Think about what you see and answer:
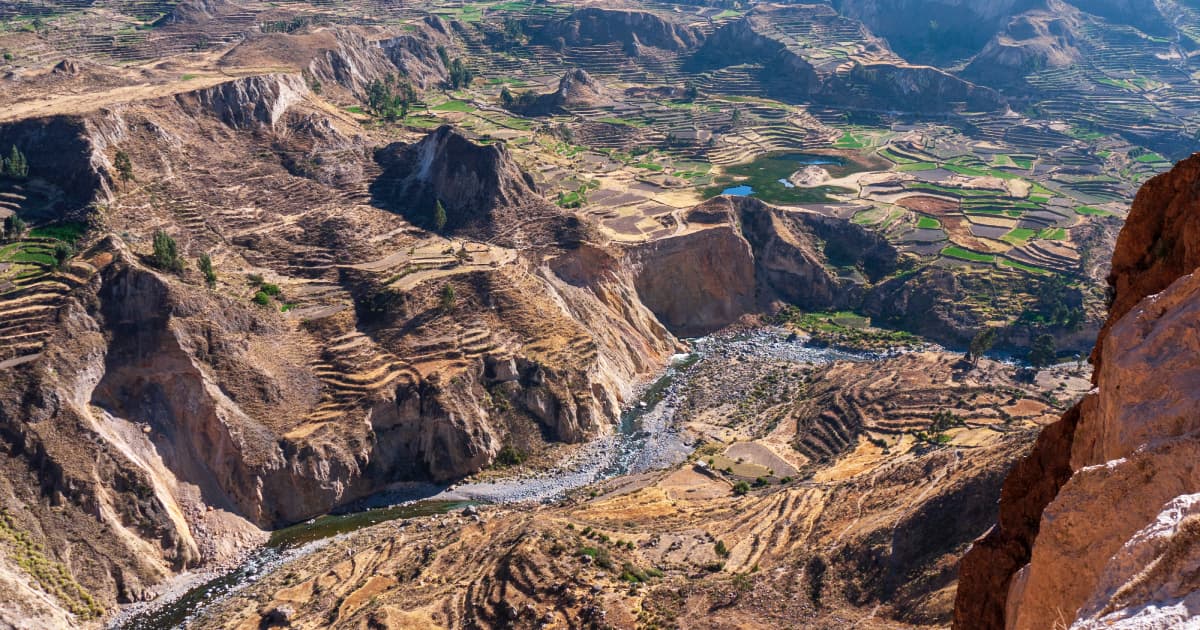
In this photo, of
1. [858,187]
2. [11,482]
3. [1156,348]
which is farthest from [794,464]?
[858,187]

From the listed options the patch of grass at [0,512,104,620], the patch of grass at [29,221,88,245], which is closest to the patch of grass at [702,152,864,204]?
the patch of grass at [29,221,88,245]

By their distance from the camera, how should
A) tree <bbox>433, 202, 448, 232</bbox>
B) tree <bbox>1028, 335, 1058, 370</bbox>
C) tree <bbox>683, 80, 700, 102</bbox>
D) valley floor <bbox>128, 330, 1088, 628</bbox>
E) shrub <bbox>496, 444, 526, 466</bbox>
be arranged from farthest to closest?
tree <bbox>683, 80, 700, 102</bbox> → tree <bbox>433, 202, 448, 232</bbox> → tree <bbox>1028, 335, 1058, 370</bbox> → shrub <bbox>496, 444, 526, 466</bbox> → valley floor <bbox>128, 330, 1088, 628</bbox>

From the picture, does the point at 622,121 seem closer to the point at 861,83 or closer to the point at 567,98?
the point at 567,98

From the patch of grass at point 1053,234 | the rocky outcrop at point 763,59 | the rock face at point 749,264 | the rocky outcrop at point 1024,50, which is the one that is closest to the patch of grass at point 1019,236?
the patch of grass at point 1053,234

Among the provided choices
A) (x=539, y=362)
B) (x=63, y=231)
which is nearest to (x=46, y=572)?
(x=63, y=231)

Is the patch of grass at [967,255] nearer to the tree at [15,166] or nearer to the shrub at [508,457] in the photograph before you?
the shrub at [508,457]

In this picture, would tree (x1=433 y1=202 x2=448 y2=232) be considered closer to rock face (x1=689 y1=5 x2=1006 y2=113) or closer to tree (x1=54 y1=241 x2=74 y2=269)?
tree (x1=54 y1=241 x2=74 y2=269)
